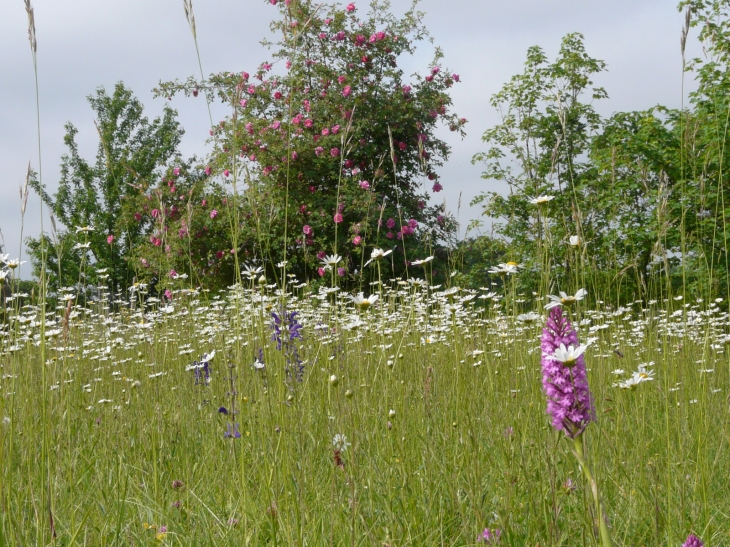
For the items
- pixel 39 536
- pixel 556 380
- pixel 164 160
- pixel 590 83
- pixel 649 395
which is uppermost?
pixel 164 160

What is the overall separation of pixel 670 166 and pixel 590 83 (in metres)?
2.43

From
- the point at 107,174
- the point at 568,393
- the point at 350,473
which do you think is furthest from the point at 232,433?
the point at 107,174

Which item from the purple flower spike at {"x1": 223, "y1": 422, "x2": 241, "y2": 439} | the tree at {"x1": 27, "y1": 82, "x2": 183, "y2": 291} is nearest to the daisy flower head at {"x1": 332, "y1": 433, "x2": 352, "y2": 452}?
the purple flower spike at {"x1": 223, "y1": 422, "x2": 241, "y2": 439}

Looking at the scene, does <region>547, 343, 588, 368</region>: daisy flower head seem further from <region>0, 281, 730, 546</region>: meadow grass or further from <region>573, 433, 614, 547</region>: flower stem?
<region>0, 281, 730, 546</region>: meadow grass

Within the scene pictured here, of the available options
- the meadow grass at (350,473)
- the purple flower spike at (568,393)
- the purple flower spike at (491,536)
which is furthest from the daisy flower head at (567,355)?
the purple flower spike at (491,536)

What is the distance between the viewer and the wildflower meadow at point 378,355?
5.50 ft

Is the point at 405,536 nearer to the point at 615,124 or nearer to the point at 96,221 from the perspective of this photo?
the point at 615,124

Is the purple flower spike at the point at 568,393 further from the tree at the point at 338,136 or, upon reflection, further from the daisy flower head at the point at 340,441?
the tree at the point at 338,136

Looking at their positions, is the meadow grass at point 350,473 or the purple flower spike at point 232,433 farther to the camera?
the purple flower spike at point 232,433

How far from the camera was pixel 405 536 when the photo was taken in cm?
175

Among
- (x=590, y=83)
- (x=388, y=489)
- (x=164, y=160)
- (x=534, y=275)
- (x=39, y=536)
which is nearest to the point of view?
(x=39, y=536)

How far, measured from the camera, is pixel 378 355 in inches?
151

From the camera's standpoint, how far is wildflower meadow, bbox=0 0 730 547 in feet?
5.50

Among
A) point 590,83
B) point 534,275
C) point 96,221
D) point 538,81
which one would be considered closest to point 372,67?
point 538,81
